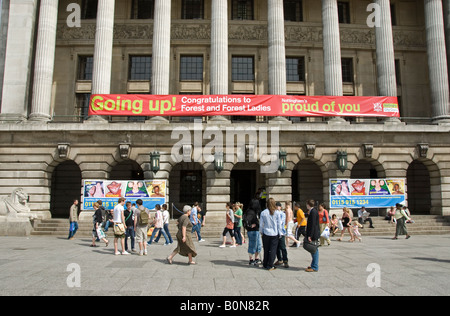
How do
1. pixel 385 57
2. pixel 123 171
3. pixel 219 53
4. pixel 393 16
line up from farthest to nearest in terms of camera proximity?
pixel 393 16 < pixel 123 171 < pixel 385 57 < pixel 219 53

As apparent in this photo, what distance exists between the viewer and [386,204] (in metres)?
22.6

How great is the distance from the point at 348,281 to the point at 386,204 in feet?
51.9

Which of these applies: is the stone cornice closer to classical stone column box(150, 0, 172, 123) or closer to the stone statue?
classical stone column box(150, 0, 172, 123)

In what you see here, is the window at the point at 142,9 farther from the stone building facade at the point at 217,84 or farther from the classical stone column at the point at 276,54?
the classical stone column at the point at 276,54

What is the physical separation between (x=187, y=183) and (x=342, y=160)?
12562 millimetres

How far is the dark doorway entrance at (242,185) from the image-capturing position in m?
28.8

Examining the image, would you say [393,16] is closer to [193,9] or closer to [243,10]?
[243,10]

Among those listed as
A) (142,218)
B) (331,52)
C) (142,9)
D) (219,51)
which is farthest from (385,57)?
(142,218)

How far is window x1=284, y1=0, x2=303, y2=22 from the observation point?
3026cm

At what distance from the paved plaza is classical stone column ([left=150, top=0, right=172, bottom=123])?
41.5ft

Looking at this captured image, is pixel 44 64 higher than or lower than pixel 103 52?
lower

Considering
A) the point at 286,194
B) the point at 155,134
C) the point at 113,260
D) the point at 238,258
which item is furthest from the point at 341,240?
the point at 155,134

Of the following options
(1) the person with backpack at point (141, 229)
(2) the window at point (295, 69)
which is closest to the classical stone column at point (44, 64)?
(1) the person with backpack at point (141, 229)

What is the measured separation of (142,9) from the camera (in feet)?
98.0
